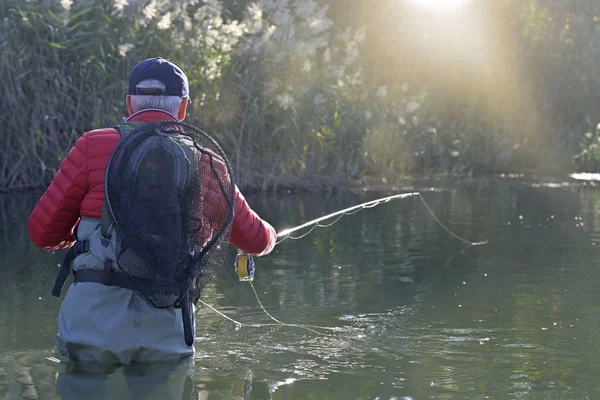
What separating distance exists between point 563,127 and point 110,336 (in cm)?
2270

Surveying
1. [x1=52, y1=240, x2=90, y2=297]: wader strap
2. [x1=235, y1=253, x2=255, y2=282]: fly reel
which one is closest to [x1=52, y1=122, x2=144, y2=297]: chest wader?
[x1=52, y1=240, x2=90, y2=297]: wader strap

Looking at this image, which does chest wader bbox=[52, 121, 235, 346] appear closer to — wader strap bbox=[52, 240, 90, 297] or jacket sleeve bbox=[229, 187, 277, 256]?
wader strap bbox=[52, 240, 90, 297]

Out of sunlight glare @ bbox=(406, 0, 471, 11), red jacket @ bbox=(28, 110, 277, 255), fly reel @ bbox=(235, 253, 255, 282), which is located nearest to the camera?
red jacket @ bbox=(28, 110, 277, 255)

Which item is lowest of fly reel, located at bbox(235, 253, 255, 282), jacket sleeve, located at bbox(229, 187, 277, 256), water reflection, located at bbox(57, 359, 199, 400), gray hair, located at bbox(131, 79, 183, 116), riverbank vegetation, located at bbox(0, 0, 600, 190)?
water reflection, located at bbox(57, 359, 199, 400)

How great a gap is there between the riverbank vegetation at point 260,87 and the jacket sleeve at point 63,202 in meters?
9.07

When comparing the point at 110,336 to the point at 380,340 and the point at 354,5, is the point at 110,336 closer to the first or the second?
the point at 380,340

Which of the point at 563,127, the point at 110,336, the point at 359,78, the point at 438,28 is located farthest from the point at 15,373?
the point at 563,127

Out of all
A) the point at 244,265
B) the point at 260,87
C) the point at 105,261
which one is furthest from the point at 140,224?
the point at 260,87

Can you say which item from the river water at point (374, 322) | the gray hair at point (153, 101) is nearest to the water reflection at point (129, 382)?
the river water at point (374, 322)

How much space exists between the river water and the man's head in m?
1.11

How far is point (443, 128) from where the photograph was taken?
23.0 m

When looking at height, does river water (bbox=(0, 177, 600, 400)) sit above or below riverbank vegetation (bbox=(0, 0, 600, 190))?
below

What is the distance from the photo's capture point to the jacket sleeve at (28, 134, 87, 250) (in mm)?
4660

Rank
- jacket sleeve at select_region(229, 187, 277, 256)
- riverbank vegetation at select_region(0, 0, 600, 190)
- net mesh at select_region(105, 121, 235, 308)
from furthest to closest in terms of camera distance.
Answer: riverbank vegetation at select_region(0, 0, 600, 190) < jacket sleeve at select_region(229, 187, 277, 256) < net mesh at select_region(105, 121, 235, 308)
